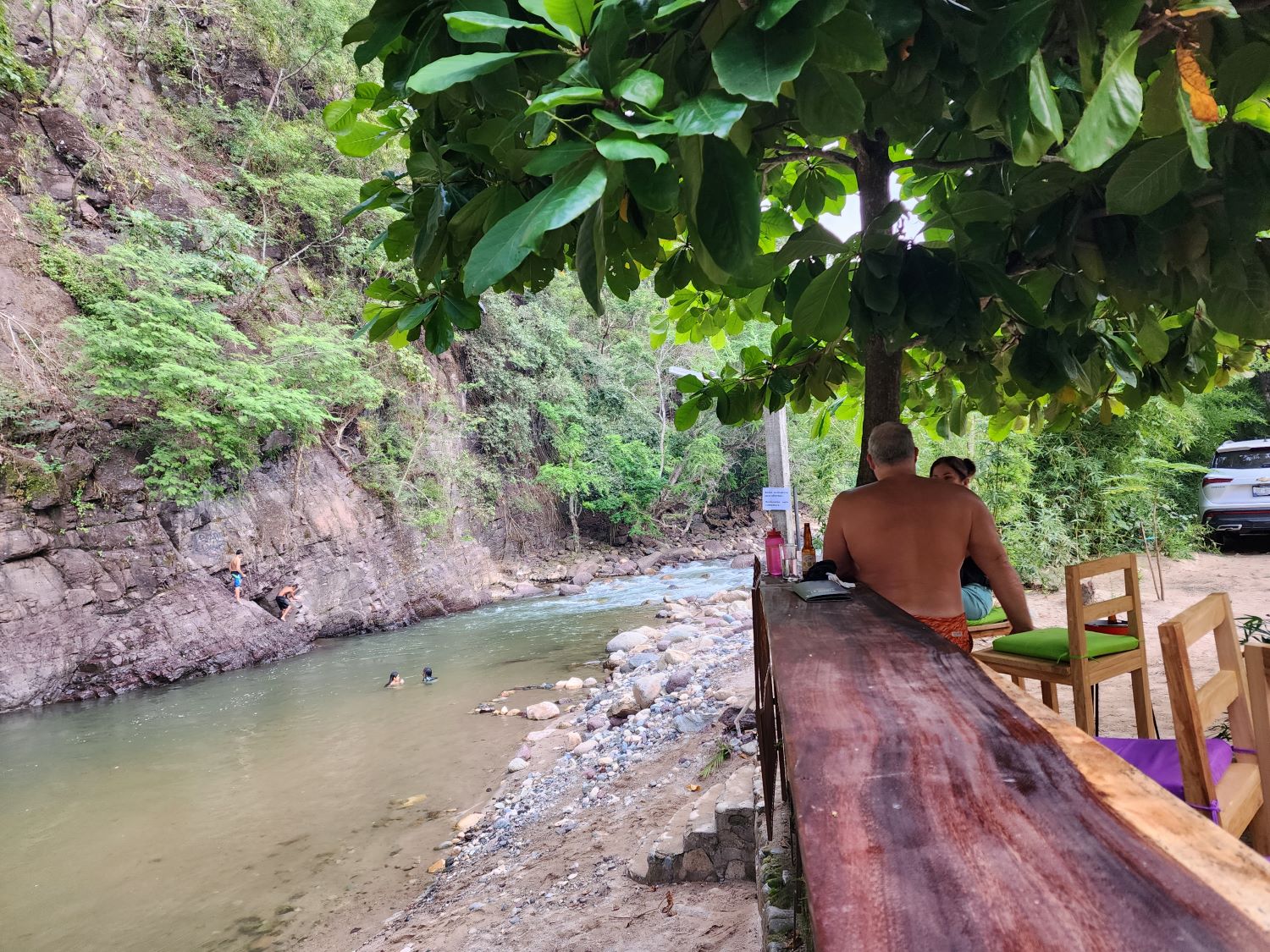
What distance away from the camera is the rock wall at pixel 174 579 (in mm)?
8609

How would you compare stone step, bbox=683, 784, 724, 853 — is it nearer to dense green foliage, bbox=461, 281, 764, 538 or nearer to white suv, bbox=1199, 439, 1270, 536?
white suv, bbox=1199, 439, 1270, 536

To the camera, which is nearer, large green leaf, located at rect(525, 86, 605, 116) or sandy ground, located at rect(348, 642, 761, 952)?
large green leaf, located at rect(525, 86, 605, 116)

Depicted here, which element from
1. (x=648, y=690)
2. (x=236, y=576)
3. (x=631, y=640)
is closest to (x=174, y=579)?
(x=236, y=576)

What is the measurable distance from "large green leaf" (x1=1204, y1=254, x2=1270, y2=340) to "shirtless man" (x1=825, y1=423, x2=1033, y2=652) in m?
0.97

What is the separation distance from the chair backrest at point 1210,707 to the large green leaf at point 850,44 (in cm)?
116

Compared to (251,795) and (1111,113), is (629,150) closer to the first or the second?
(1111,113)

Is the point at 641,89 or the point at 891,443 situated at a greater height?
the point at 641,89

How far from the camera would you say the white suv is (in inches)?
328

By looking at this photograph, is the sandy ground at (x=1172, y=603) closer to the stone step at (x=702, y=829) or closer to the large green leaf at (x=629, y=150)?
the stone step at (x=702, y=829)

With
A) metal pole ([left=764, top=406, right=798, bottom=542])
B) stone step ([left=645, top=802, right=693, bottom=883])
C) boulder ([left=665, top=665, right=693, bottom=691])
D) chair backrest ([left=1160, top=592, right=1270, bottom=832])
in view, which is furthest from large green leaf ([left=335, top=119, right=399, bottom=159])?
boulder ([left=665, top=665, right=693, bottom=691])

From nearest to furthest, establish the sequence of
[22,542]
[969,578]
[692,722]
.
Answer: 1. [969,578]
2. [692,722]
3. [22,542]

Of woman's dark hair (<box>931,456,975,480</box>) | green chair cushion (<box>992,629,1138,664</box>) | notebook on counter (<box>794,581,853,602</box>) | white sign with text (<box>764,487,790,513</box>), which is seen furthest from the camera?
white sign with text (<box>764,487,790,513</box>)

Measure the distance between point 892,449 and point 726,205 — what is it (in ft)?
5.84

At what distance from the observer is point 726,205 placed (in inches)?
32.7
